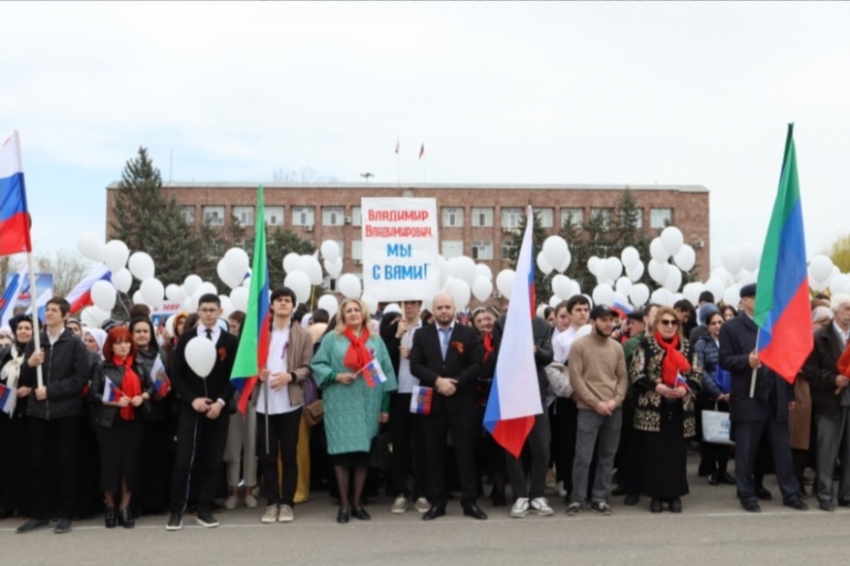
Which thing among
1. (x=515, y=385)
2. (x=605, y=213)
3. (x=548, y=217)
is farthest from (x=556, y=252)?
(x=548, y=217)

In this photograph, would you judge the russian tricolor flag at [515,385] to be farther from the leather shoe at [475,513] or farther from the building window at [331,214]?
the building window at [331,214]

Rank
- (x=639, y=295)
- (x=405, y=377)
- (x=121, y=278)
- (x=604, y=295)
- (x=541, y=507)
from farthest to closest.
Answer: (x=639, y=295)
(x=604, y=295)
(x=121, y=278)
(x=405, y=377)
(x=541, y=507)

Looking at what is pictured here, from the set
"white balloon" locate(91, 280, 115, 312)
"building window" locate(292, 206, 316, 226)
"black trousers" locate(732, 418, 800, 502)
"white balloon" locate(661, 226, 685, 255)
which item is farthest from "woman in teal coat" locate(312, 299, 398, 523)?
"building window" locate(292, 206, 316, 226)

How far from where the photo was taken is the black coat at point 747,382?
9.40m

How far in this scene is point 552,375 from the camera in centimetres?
974

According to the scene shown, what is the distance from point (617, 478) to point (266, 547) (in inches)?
179

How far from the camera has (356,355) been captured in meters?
9.22

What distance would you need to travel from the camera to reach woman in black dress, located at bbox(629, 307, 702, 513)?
9.27m

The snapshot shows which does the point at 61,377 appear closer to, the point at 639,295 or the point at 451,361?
the point at 451,361

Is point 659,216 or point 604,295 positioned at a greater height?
point 659,216

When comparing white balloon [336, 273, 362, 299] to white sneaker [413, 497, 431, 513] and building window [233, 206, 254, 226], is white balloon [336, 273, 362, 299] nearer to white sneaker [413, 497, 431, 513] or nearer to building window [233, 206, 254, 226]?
white sneaker [413, 497, 431, 513]

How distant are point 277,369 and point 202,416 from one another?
2.73 feet

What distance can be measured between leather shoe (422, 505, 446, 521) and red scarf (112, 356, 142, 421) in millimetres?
2877

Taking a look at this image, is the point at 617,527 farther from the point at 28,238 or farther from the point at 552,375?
the point at 28,238
